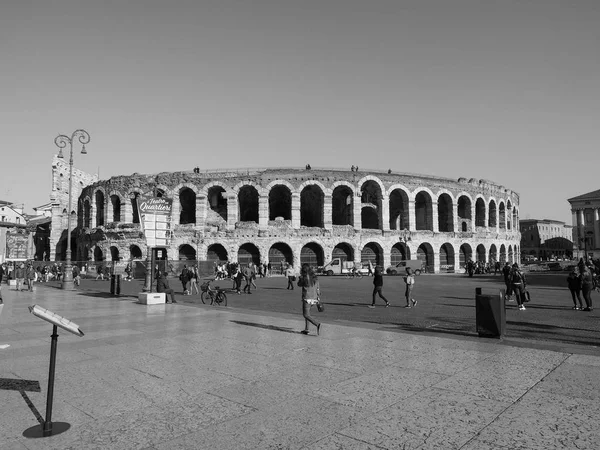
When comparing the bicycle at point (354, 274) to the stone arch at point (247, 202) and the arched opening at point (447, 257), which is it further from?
the stone arch at point (247, 202)

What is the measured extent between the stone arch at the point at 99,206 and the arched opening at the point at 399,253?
31.0m

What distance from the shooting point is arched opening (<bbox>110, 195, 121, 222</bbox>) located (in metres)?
43.3

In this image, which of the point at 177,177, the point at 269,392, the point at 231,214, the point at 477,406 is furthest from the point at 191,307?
the point at 177,177

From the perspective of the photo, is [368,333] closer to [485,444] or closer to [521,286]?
→ [485,444]

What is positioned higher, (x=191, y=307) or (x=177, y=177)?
(x=177, y=177)

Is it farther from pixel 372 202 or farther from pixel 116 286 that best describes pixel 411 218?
pixel 116 286

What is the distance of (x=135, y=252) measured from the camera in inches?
1644

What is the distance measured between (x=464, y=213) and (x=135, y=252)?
36241 millimetres

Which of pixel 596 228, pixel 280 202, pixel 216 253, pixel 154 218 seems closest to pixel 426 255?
pixel 280 202

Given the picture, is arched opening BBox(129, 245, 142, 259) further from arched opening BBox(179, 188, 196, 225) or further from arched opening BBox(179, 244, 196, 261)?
arched opening BBox(179, 188, 196, 225)

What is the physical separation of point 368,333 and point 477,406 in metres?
4.53

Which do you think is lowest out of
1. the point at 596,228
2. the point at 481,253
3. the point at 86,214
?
the point at 481,253

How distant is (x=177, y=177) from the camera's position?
134ft

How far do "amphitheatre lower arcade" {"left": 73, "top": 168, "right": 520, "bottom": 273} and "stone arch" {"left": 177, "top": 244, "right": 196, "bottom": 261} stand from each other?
95 mm
